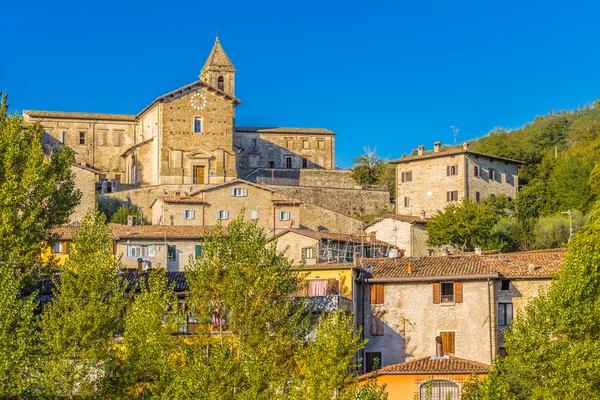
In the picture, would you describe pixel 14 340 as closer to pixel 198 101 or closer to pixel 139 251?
pixel 139 251

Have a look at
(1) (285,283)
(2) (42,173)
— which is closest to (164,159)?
(2) (42,173)

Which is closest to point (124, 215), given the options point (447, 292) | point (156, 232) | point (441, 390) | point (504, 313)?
point (156, 232)

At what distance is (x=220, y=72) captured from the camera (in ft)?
316

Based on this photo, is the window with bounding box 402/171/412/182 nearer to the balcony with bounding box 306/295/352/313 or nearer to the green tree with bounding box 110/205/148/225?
the green tree with bounding box 110/205/148/225

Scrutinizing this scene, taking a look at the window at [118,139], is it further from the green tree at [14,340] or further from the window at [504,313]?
the green tree at [14,340]

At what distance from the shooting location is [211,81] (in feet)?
314

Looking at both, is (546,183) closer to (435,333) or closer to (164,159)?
(164,159)

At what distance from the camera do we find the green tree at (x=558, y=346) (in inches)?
1257

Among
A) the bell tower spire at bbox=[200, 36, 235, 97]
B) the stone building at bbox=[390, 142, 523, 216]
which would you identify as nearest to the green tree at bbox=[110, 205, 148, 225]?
the stone building at bbox=[390, 142, 523, 216]

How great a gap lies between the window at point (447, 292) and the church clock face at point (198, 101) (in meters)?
38.3

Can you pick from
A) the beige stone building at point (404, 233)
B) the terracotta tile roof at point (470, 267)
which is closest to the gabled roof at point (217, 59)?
the beige stone building at point (404, 233)

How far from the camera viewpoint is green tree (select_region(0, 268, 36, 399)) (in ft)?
103

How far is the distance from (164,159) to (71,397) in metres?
45.4

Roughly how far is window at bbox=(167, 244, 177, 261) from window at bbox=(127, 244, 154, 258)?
81cm
